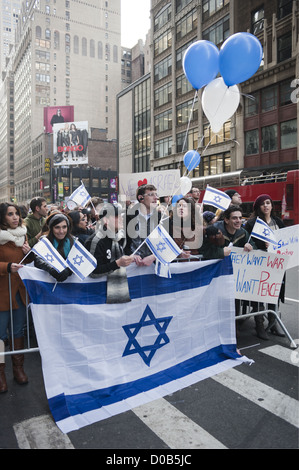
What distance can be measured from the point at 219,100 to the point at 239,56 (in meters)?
1.06

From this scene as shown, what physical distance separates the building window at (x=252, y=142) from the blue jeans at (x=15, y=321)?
28.9m

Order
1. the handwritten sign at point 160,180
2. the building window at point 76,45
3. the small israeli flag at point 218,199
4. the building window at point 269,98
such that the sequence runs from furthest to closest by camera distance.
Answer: the building window at point 76,45 < the building window at point 269,98 < the handwritten sign at point 160,180 < the small israeli flag at point 218,199

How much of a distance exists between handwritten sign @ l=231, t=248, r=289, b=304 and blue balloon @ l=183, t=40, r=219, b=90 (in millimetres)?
3901

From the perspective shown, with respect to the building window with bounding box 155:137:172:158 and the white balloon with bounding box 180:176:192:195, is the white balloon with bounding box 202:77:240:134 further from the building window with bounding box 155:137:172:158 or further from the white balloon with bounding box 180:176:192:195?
the building window with bounding box 155:137:172:158

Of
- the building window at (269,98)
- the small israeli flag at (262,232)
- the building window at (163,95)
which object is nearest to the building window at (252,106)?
the building window at (269,98)

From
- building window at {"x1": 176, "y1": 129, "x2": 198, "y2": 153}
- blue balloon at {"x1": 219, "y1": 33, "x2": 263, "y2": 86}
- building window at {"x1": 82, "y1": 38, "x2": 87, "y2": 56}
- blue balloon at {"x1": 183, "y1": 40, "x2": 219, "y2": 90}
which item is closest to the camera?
blue balloon at {"x1": 219, "y1": 33, "x2": 263, "y2": 86}

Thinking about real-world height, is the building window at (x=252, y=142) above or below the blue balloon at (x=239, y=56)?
above

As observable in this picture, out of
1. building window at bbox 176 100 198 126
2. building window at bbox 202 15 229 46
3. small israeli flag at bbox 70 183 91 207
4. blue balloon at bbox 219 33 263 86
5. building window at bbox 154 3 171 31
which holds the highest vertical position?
building window at bbox 154 3 171 31

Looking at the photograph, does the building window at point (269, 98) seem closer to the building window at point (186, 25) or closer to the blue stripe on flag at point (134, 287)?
the building window at point (186, 25)

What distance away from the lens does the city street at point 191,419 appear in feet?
9.98

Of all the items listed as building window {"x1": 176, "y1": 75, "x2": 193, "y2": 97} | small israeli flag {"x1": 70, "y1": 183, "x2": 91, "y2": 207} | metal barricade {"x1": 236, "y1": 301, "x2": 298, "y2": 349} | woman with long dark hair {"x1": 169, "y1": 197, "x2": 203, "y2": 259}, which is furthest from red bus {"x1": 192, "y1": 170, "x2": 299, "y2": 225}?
building window {"x1": 176, "y1": 75, "x2": 193, "y2": 97}

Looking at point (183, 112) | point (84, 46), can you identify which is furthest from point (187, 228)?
point (84, 46)

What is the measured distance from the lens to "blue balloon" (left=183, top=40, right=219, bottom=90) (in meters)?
6.97

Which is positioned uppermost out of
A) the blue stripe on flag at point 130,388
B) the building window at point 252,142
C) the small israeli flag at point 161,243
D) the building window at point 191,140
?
the building window at point 191,140
